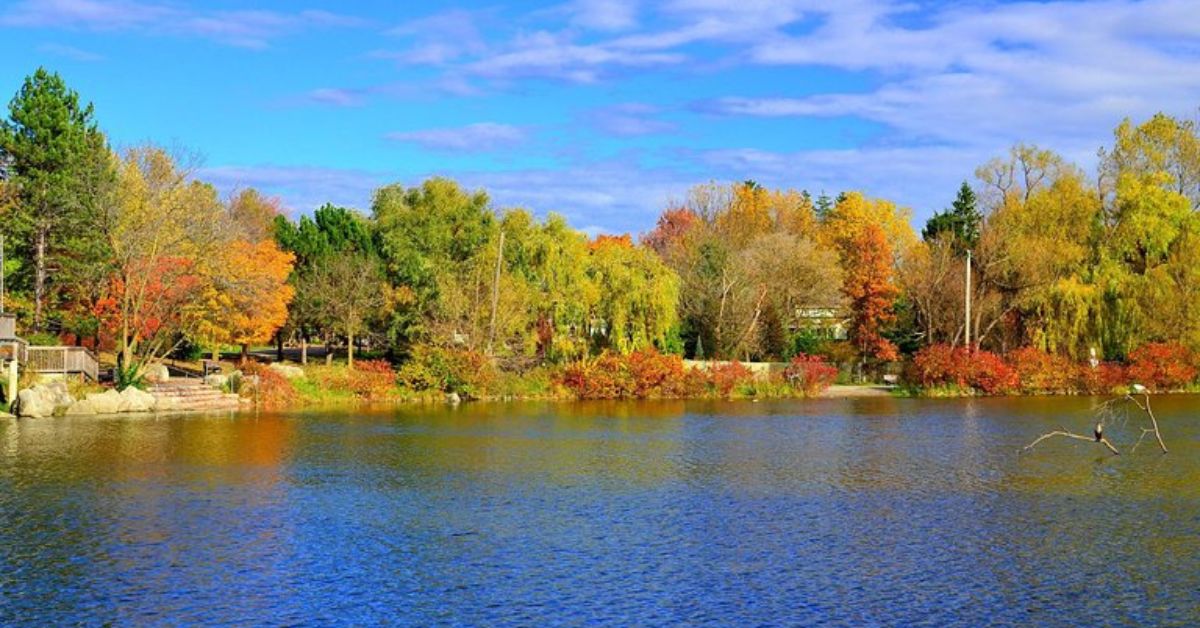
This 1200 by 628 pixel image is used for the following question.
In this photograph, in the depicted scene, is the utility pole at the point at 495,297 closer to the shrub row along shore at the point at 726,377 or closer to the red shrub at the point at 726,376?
the shrub row along shore at the point at 726,377

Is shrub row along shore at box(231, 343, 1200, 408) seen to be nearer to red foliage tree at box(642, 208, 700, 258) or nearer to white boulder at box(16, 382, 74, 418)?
white boulder at box(16, 382, 74, 418)

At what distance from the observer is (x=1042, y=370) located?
61.0 meters

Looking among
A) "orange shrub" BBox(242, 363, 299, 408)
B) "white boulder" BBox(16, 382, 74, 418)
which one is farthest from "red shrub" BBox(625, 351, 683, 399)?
"white boulder" BBox(16, 382, 74, 418)

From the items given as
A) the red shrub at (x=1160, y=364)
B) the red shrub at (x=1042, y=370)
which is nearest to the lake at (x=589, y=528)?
the red shrub at (x=1042, y=370)

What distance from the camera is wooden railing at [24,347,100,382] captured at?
147 ft

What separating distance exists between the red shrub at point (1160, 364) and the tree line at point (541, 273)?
53 cm

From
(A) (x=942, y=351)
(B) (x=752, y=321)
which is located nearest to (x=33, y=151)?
(B) (x=752, y=321)

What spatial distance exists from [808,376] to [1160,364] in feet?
59.9

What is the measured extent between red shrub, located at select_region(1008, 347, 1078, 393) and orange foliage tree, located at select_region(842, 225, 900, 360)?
8063 millimetres

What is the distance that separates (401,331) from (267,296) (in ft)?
29.8

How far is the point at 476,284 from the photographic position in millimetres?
57969

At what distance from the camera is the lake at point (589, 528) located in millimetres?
16562

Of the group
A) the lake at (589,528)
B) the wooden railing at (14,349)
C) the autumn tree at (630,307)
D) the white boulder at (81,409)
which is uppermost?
the autumn tree at (630,307)

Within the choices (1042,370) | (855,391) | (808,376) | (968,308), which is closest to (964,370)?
(968,308)
